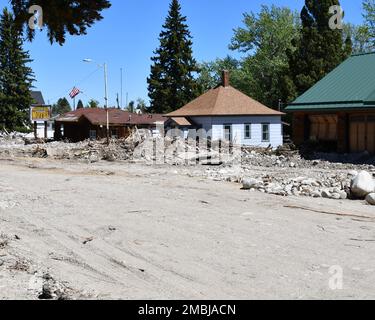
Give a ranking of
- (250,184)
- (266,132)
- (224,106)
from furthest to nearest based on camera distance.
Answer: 1. (266,132)
2. (224,106)
3. (250,184)

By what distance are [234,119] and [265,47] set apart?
2722 cm

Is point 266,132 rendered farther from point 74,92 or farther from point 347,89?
point 74,92

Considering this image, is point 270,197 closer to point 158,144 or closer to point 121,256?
point 121,256

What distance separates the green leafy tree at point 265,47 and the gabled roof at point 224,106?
1721cm

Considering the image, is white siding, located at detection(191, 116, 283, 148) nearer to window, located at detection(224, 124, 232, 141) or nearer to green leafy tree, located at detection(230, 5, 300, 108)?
window, located at detection(224, 124, 232, 141)

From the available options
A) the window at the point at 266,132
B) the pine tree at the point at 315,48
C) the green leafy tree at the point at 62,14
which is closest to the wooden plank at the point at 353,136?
the window at the point at 266,132

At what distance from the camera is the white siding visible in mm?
44438

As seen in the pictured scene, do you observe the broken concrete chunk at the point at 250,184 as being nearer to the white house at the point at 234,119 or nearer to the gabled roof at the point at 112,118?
the white house at the point at 234,119

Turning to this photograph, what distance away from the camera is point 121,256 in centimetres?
959

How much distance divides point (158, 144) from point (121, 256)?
23.5 m

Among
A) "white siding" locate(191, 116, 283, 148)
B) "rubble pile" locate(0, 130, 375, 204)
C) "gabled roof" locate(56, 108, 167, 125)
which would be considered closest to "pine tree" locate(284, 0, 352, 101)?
"white siding" locate(191, 116, 283, 148)

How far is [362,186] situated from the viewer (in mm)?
17281

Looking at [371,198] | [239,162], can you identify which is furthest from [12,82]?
[371,198]

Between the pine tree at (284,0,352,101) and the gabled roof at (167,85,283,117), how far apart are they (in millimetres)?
4411
